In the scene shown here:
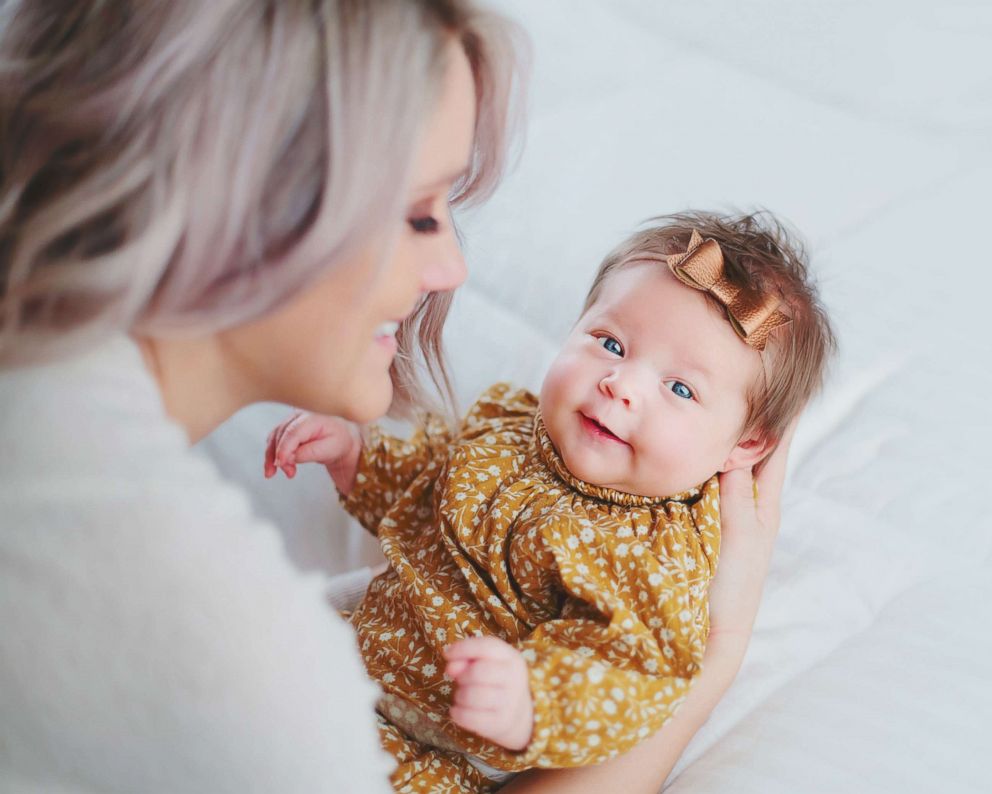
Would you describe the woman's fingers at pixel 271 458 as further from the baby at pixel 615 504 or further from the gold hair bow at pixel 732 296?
the gold hair bow at pixel 732 296

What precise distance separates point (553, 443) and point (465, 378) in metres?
0.39

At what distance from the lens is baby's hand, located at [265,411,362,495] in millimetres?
1245

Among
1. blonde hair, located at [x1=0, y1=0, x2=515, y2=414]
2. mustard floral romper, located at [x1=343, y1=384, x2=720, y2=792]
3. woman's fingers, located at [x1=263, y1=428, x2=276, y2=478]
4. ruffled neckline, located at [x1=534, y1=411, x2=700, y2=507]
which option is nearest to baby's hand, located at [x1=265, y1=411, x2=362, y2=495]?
woman's fingers, located at [x1=263, y1=428, x2=276, y2=478]

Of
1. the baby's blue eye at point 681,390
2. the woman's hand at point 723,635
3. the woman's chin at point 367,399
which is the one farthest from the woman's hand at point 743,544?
the woman's chin at point 367,399

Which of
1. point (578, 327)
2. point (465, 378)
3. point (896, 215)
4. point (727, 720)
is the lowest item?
point (727, 720)

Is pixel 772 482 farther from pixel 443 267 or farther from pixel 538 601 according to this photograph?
pixel 443 267

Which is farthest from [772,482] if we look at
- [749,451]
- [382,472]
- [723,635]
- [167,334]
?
[167,334]

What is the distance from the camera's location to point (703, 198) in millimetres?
1705

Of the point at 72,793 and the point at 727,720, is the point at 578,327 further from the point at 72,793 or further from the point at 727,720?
Result: the point at 72,793

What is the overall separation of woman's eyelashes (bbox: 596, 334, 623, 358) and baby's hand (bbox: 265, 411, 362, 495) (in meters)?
0.34

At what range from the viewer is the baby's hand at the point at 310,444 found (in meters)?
1.25

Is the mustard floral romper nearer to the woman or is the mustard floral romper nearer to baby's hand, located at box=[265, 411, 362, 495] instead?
baby's hand, located at box=[265, 411, 362, 495]

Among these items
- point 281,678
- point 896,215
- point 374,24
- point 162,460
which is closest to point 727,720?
point 281,678

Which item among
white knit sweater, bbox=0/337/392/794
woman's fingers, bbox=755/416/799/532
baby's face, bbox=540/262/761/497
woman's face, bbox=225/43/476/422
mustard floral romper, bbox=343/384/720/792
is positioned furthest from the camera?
woman's fingers, bbox=755/416/799/532
